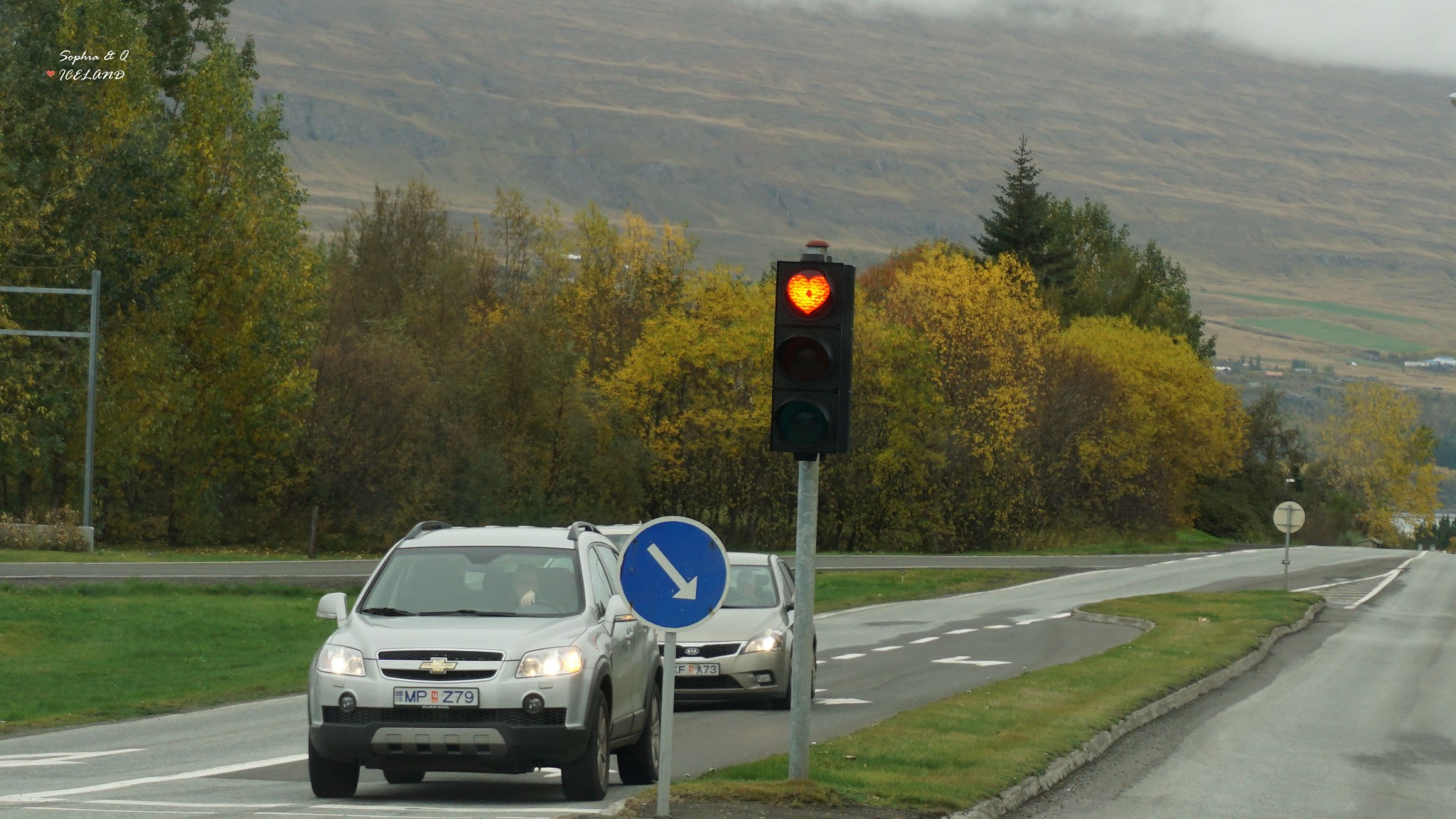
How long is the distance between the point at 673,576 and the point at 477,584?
2.62m

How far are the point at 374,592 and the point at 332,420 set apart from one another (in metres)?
49.8

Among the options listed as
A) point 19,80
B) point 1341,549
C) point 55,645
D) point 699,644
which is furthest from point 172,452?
point 1341,549

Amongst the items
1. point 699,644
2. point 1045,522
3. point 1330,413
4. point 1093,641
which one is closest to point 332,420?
point 1045,522

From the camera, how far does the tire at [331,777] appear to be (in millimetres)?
10852

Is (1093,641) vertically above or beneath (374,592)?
beneath

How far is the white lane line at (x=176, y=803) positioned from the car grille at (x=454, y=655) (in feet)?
3.91

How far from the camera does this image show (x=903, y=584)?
4509 centimetres

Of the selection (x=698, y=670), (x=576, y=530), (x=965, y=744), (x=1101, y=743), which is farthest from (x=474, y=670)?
(x=698, y=670)

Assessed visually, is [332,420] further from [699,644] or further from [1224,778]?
[1224,778]

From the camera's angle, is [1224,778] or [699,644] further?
[699,644]

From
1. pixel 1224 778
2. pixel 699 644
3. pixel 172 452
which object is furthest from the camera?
pixel 172 452

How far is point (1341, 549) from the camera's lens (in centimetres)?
8425

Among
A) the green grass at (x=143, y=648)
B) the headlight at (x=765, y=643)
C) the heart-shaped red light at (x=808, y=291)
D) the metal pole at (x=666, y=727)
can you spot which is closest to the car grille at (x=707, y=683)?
the headlight at (x=765, y=643)

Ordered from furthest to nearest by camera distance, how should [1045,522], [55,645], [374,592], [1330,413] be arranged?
[1330,413] → [1045,522] → [55,645] → [374,592]
